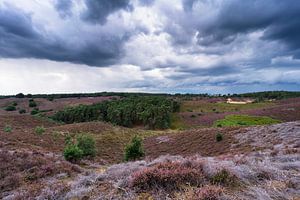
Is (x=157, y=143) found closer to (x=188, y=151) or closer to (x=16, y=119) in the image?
(x=188, y=151)

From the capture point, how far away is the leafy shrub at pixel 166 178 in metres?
7.41

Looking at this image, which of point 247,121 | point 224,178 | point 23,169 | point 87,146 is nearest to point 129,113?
point 247,121

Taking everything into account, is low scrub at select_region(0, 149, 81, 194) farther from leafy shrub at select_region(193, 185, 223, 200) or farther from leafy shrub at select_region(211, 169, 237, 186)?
leafy shrub at select_region(193, 185, 223, 200)

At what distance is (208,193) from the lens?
21.1ft

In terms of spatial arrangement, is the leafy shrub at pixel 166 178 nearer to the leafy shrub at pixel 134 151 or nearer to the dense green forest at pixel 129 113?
the leafy shrub at pixel 134 151

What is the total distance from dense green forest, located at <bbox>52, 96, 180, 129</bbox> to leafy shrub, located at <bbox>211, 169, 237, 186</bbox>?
59.5 meters

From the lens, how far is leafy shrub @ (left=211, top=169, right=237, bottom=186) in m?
7.53

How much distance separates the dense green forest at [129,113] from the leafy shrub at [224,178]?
59507 millimetres

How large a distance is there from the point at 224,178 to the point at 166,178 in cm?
169

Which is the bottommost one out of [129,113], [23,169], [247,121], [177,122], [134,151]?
[177,122]

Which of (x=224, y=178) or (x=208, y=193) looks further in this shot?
(x=224, y=178)

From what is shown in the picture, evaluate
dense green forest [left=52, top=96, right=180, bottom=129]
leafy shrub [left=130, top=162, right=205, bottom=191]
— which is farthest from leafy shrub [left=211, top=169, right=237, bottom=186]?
dense green forest [left=52, top=96, right=180, bottom=129]

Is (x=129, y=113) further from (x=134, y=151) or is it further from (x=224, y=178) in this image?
(x=224, y=178)

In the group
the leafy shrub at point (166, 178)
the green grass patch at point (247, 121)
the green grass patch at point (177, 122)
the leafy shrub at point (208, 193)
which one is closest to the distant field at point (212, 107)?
the green grass patch at point (177, 122)
